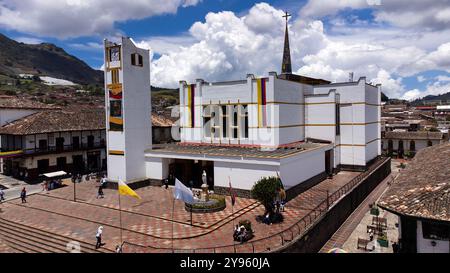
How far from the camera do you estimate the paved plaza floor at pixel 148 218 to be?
55.2 ft

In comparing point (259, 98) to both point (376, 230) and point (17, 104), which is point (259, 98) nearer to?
point (376, 230)

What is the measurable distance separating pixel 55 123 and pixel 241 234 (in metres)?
29.0

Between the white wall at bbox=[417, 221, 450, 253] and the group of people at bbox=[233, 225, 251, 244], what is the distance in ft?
24.9

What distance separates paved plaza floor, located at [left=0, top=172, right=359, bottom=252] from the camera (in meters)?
16.8

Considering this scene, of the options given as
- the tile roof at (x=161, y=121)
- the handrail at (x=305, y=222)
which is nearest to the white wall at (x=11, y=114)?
the tile roof at (x=161, y=121)

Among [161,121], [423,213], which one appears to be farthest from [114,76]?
[423,213]

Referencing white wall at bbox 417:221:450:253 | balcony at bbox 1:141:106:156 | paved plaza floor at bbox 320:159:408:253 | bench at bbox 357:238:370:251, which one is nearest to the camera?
white wall at bbox 417:221:450:253

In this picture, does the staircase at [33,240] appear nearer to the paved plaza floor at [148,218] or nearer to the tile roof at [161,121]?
the paved plaza floor at [148,218]

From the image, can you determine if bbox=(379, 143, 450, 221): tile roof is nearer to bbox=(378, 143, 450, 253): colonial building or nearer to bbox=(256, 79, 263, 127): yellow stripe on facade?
bbox=(378, 143, 450, 253): colonial building

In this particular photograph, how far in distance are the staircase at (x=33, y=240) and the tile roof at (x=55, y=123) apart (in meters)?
15.5

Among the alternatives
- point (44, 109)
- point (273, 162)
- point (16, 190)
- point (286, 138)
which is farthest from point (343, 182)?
point (44, 109)

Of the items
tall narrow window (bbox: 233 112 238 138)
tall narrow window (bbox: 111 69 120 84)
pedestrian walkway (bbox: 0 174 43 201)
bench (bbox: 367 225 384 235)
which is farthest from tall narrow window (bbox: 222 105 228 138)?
Result: pedestrian walkway (bbox: 0 174 43 201)

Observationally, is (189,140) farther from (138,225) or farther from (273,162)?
(138,225)

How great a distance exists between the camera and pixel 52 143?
35781 mm
